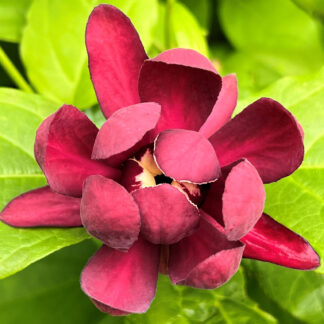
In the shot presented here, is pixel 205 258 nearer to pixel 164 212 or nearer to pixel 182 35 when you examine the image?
pixel 164 212

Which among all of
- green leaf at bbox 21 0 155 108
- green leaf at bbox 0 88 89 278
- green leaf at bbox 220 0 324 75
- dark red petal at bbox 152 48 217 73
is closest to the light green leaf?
green leaf at bbox 21 0 155 108

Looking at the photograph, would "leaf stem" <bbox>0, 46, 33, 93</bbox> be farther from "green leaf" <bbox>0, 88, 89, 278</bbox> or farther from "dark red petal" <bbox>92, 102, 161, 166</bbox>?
"dark red petal" <bbox>92, 102, 161, 166</bbox>

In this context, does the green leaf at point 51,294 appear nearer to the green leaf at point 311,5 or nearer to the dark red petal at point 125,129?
the dark red petal at point 125,129

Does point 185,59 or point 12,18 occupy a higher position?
point 185,59

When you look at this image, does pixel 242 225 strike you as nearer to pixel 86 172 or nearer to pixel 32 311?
pixel 86 172

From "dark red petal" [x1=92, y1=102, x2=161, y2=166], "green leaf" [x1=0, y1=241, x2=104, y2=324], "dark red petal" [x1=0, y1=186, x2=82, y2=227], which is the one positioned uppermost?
"dark red petal" [x1=92, y1=102, x2=161, y2=166]

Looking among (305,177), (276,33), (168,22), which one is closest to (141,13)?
(168,22)

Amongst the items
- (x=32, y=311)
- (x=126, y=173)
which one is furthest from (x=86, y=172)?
(x=32, y=311)
